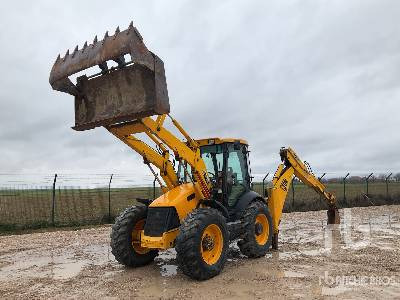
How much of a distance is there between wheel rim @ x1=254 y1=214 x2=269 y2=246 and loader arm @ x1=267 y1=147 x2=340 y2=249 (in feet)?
1.48

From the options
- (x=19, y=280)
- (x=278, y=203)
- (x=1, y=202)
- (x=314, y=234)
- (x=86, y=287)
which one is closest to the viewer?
(x=86, y=287)

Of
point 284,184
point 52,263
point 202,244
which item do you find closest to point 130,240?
point 202,244

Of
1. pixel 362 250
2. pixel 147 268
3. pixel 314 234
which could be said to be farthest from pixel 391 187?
pixel 147 268

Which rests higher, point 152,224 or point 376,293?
point 152,224

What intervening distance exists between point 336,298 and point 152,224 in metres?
3.39

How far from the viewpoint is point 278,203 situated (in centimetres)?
1020

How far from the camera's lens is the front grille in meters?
7.45

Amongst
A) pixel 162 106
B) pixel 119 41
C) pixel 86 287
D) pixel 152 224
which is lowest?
pixel 86 287

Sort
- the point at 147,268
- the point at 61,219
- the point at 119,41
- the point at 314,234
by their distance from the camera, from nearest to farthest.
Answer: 1. the point at 119,41
2. the point at 147,268
3. the point at 314,234
4. the point at 61,219

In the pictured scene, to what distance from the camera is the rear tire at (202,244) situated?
6.75m

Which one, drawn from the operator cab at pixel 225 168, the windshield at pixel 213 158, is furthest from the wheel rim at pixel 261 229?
the windshield at pixel 213 158

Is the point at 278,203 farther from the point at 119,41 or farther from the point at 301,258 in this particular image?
the point at 119,41

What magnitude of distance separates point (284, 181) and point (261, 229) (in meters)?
2.00

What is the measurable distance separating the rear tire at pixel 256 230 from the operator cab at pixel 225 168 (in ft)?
1.55
